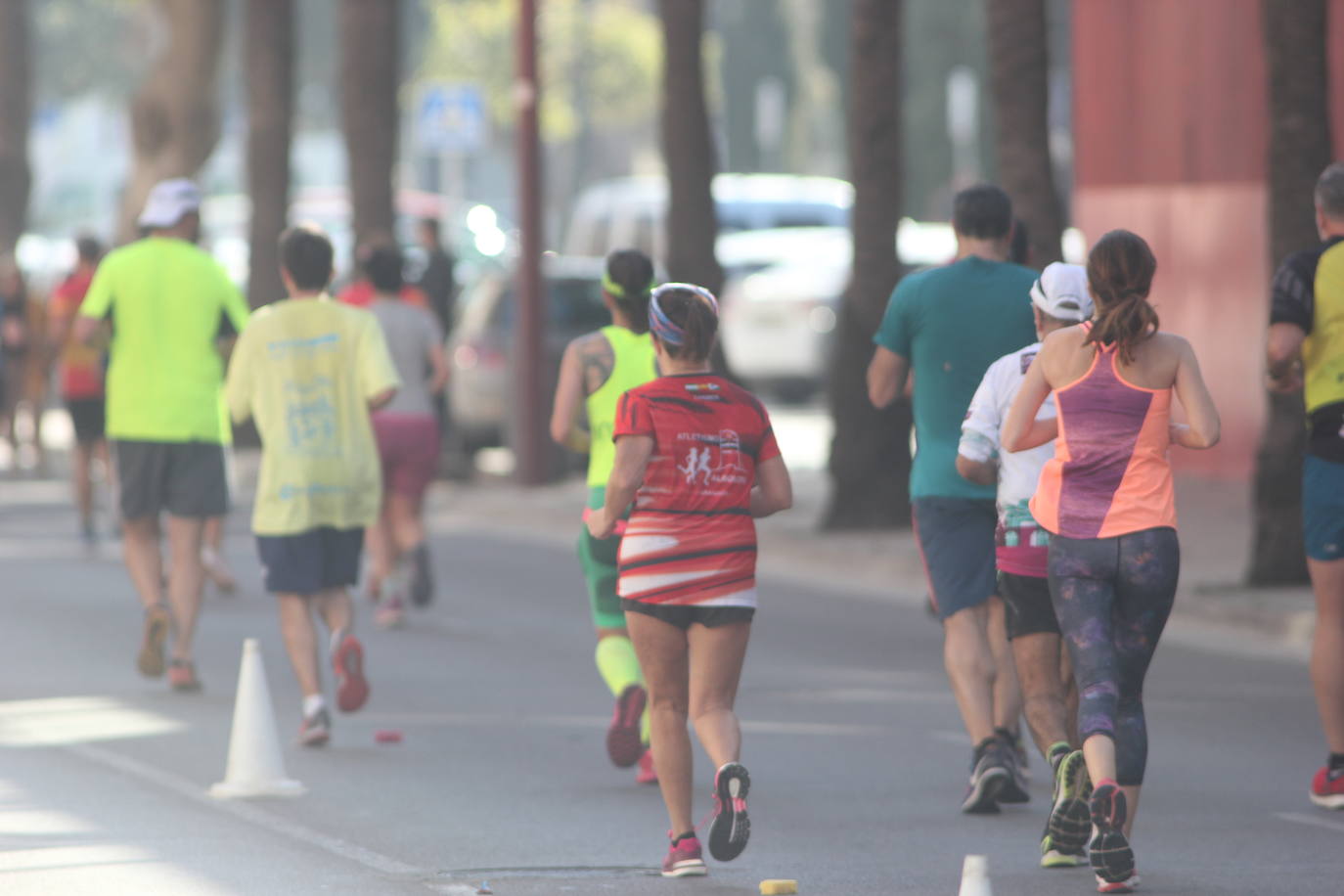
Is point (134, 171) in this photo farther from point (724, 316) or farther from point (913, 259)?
point (913, 259)

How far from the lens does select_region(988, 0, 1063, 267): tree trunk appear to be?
1543cm

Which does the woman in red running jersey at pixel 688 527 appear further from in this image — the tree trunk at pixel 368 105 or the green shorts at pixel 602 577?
the tree trunk at pixel 368 105

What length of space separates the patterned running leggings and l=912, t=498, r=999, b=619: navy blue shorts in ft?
4.55

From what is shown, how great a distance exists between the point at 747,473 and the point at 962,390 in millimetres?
1497

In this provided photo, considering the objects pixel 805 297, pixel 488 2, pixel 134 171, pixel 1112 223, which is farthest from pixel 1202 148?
pixel 488 2

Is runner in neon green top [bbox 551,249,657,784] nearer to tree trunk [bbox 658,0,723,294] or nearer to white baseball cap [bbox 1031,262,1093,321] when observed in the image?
white baseball cap [bbox 1031,262,1093,321]

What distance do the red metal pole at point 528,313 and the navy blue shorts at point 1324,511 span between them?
1264cm

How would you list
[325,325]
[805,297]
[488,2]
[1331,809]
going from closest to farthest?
[1331,809]
[325,325]
[805,297]
[488,2]

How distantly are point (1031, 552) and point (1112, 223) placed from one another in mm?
14122

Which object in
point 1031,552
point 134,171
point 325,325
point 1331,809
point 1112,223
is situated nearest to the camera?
point 1031,552

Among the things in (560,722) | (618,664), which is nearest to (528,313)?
(560,722)

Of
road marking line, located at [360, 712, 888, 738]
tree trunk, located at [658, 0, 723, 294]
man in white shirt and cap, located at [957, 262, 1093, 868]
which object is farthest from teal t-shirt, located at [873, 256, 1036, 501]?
tree trunk, located at [658, 0, 723, 294]

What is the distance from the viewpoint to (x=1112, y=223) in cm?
2155

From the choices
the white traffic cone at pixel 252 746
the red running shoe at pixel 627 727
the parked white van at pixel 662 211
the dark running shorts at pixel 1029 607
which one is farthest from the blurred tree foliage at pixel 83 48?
the dark running shorts at pixel 1029 607
